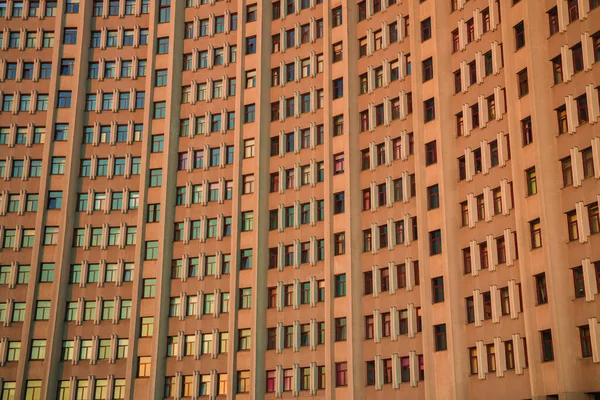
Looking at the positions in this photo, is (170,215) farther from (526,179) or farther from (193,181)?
(526,179)

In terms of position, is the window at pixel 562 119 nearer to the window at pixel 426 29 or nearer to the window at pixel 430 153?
the window at pixel 430 153

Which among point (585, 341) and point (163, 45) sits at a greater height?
point (163, 45)

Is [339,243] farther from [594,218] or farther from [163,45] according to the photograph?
[163,45]

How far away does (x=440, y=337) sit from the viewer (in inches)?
2068

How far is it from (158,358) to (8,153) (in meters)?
18.8

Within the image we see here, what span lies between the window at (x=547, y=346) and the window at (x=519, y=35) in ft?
51.2

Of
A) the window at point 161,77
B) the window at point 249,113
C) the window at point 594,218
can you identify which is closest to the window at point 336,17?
the window at point 249,113

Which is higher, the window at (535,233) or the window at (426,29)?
the window at (426,29)

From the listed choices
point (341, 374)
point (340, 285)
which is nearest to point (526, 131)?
point (340, 285)

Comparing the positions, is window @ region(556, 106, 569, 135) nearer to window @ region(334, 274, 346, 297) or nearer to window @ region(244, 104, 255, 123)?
window @ region(334, 274, 346, 297)

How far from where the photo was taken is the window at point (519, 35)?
5041cm

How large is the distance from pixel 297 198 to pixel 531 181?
59.5 feet

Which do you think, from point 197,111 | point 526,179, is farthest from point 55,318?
point 526,179

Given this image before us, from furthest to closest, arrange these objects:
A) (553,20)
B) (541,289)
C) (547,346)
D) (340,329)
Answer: (340,329) < (553,20) < (541,289) < (547,346)
